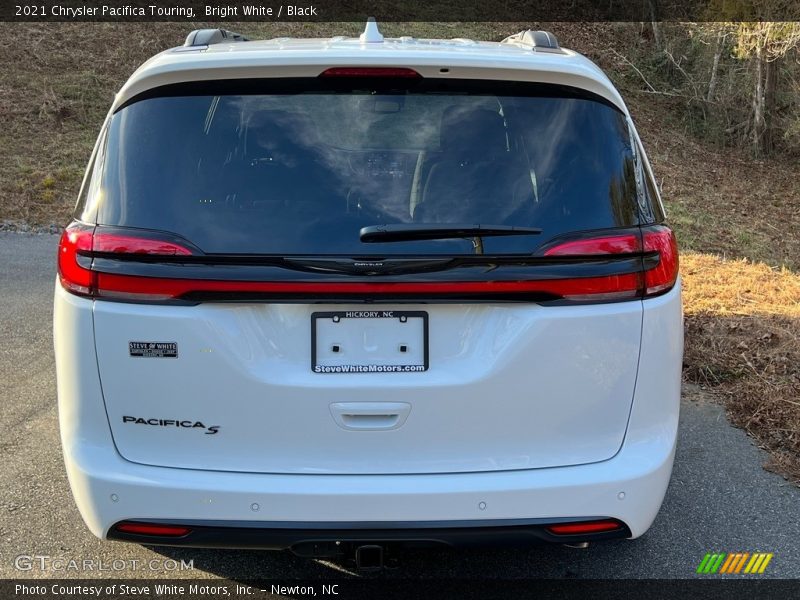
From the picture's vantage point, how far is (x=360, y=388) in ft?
7.41

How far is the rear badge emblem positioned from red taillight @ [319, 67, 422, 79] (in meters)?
0.96

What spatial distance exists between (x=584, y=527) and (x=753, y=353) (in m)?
3.44

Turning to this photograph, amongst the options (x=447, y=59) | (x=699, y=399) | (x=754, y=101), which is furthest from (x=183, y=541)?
(x=754, y=101)

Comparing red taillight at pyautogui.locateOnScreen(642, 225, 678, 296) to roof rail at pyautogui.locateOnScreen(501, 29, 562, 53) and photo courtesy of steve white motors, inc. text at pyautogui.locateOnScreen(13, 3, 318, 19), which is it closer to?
roof rail at pyautogui.locateOnScreen(501, 29, 562, 53)

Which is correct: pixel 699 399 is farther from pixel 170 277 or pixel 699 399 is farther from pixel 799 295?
pixel 170 277

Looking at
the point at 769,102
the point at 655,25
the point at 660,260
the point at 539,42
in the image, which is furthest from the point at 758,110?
the point at 660,260

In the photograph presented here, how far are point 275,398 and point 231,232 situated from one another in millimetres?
513

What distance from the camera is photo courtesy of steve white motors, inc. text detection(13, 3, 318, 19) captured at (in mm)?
18359

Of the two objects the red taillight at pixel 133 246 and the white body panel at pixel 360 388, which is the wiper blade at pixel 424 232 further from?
the red taillight at pixel 133 246

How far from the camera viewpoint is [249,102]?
93.7 inches

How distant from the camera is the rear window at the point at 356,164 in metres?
2.27

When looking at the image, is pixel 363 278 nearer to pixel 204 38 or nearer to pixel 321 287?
pixel 321 287

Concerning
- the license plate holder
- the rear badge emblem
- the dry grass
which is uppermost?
the license plate holder

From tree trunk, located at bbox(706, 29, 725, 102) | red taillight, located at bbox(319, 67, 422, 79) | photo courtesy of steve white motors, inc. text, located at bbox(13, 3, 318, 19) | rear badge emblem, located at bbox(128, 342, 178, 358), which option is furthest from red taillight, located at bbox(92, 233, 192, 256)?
tree trunk, located at bbox(706, 29, 725, 102)
